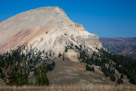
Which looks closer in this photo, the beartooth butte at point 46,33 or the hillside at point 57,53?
the hillside at point 57,53

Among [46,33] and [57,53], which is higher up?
[46,33]

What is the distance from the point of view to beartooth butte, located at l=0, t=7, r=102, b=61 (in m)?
112

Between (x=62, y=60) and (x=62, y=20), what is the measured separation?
57.9 m

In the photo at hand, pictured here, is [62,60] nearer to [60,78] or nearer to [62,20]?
[60,78]

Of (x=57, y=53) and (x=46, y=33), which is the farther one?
(x=46, y=33)

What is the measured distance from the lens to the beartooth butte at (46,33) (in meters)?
112

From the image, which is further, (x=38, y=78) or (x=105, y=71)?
(x=105, y=71)

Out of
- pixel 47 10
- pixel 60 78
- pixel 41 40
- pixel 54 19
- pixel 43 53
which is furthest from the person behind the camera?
pixel 47 10

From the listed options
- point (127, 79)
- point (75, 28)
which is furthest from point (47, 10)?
point (127, 79)

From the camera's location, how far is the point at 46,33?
120m

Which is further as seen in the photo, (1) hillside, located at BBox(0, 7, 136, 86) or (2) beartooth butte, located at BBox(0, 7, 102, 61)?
(2) beartooth butte, located at BBox(0, 7, 102, 61)

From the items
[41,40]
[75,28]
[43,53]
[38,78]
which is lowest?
[38,78]

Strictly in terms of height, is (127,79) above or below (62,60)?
below

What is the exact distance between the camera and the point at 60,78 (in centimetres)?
6294
